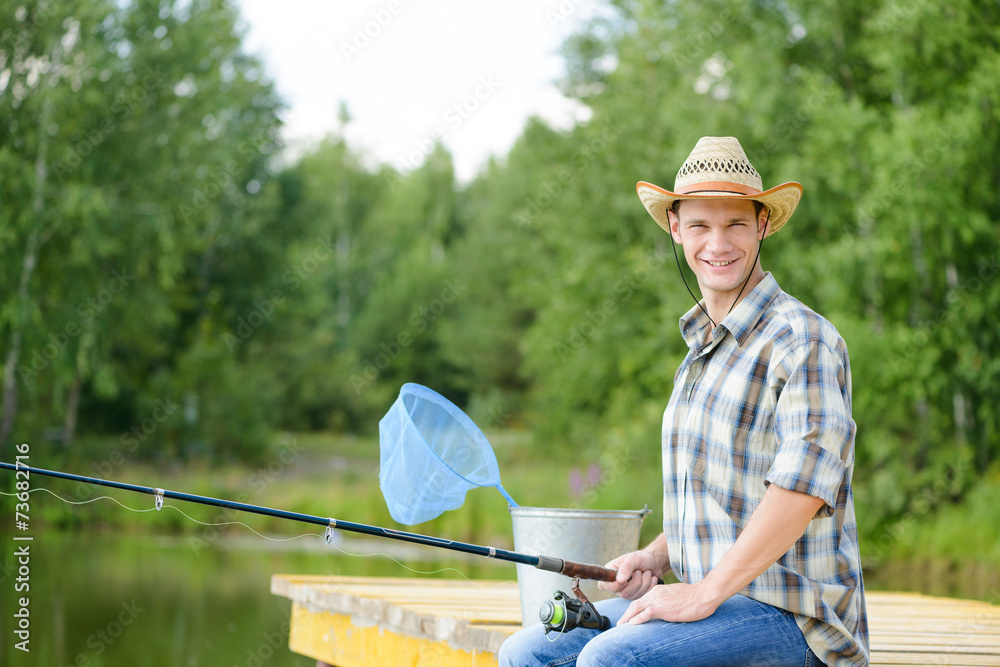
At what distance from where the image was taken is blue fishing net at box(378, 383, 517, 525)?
2.50 meters

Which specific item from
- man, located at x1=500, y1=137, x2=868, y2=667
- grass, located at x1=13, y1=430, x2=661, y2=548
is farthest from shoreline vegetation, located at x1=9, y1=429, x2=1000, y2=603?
man, located at x1=500, y1=137, x2=868, y2=667

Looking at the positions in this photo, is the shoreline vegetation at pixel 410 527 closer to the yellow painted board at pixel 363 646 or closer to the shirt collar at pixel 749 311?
the yellow painted board at pixel 363 646

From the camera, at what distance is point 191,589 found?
9641 millimetres

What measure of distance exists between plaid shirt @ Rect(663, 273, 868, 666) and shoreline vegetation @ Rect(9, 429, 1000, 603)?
23.3ft

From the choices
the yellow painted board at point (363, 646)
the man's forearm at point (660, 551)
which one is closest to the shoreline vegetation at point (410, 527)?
the yellow painted board at point (363, 646)

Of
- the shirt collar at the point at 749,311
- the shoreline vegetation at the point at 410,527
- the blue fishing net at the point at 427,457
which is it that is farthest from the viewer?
the shoreline vegetation at the point at 410,527

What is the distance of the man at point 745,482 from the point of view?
1.89 meters

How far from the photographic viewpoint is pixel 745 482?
200cm

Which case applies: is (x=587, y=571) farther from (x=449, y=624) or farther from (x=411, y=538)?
(x=449, y=624)

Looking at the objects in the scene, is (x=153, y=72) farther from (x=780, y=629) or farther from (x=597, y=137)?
(x=780, y=629)

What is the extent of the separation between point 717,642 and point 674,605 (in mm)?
98

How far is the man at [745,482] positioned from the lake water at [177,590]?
17.0ft

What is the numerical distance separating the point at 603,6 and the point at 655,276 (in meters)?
6.35

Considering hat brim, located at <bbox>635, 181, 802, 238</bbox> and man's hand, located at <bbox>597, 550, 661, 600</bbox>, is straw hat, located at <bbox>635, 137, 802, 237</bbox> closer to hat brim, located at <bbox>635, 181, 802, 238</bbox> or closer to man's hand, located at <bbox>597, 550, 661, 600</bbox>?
hat brim, located at <bbox>635, 181, 802, 238</bbox>
